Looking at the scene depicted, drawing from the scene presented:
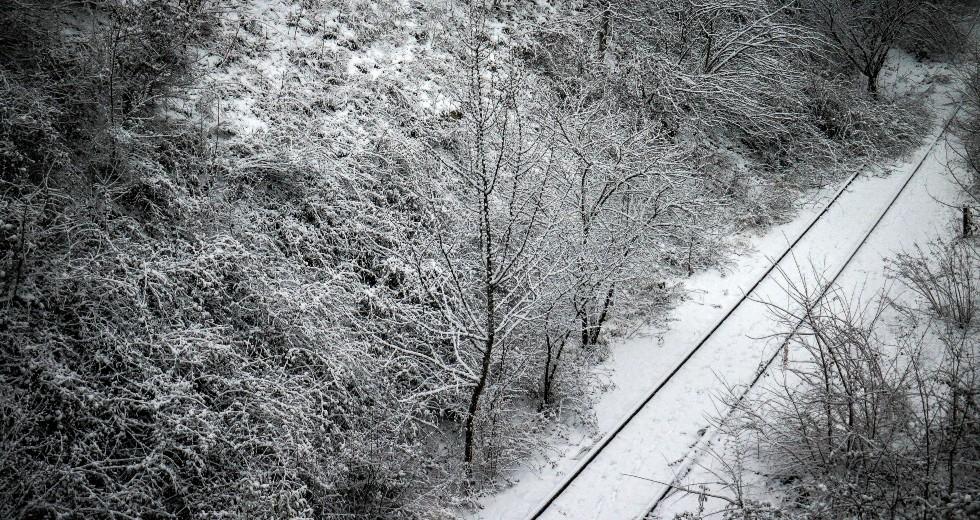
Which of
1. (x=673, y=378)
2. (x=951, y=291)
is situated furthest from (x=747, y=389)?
(x=951, y=291)

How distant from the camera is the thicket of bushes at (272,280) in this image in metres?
5.78

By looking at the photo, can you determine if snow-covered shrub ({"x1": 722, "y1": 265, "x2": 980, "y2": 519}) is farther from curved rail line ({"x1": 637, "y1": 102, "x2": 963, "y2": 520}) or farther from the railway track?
the railway track

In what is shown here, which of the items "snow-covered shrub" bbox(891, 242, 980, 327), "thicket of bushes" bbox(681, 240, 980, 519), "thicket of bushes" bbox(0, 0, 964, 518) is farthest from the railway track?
"snow-covered shrub" bbox(891, 242, 980, 327)

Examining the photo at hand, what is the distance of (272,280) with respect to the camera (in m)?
7.64

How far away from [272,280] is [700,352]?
26.8 ft

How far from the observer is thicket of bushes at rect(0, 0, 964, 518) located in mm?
5781

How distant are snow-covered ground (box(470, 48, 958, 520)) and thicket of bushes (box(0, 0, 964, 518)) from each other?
78cm

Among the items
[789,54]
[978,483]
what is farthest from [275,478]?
[789,54]

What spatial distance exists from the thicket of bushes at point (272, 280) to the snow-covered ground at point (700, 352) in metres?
0.78

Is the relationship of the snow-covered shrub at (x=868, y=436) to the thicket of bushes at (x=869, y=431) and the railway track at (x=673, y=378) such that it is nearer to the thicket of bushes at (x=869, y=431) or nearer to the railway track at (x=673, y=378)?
the thicket of bushes at (x=869, y=431)

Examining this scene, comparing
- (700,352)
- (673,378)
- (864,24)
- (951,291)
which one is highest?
(864,24)

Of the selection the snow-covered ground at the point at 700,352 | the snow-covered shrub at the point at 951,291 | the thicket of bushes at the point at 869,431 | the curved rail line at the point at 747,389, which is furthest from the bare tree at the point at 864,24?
the thicket of bushes at the point at 869,431

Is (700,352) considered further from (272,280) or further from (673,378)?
(272,280)

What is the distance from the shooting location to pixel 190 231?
298 inches
